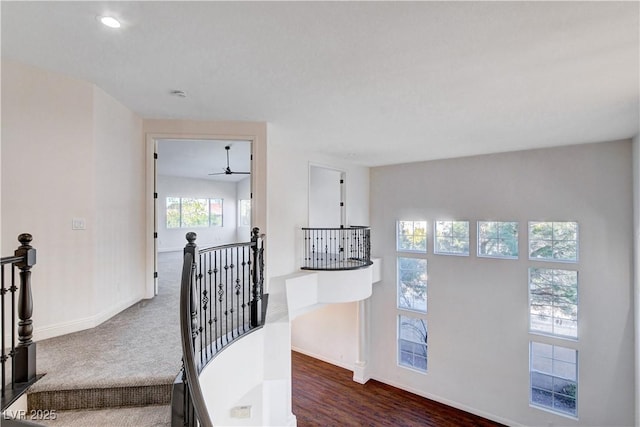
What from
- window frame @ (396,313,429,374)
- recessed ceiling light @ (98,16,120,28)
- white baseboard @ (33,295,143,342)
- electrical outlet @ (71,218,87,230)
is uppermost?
recessed ceiling light @ (98,16,120,28)

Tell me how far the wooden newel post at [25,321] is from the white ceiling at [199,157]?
3804mm

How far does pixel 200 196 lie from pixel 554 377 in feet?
35.7

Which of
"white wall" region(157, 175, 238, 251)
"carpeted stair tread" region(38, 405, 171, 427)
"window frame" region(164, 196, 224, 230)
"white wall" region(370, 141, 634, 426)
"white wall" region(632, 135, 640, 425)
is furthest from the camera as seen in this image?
"window frame" region(164, 196, 224, 230)

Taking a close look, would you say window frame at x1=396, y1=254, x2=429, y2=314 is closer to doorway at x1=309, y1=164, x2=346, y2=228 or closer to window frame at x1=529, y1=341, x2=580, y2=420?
doorway at x1=309, y1=164, x2=346, y2=228

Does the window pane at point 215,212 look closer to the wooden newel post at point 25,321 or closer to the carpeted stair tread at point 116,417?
the wooden newel post at point 25,321

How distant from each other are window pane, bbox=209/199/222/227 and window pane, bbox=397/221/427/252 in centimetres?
687

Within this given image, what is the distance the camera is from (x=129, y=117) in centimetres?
397

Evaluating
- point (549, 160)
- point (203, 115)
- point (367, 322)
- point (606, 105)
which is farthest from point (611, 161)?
point (203, 115)

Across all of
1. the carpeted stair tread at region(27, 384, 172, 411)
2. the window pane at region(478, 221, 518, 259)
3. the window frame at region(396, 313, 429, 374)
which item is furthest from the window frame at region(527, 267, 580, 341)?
the carpeted stair tread at region(27, 384, 172, 411)

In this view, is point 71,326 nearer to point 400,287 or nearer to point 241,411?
point 241,411

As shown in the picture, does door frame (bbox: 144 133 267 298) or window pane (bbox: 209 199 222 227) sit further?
window pane (bbox: 209 199 222 227)

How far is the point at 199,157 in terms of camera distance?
800 centimetres

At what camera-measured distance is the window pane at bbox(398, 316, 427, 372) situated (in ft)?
25.2

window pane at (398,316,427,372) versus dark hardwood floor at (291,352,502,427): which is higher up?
window pane at (398,316,427,372)
